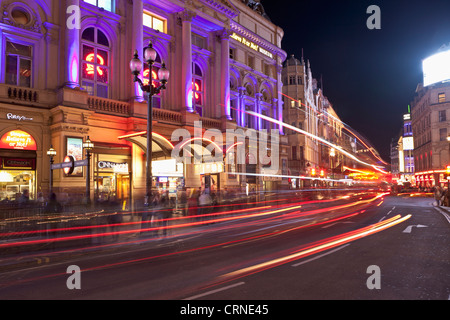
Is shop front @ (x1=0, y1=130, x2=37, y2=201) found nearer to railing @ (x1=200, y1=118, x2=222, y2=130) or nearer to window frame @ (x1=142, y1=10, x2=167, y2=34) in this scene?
window frame @ (x1=142, y1=10, x2=167, y2=34)

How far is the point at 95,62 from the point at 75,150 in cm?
798

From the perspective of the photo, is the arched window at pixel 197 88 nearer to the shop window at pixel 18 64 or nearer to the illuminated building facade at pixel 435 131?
the shop window at pixel 18 64

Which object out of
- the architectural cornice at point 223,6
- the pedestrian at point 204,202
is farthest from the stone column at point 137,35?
the pedestrian at point 204,202

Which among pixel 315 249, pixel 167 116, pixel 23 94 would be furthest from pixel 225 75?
pixel 315 249

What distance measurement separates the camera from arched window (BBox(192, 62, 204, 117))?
35.7m

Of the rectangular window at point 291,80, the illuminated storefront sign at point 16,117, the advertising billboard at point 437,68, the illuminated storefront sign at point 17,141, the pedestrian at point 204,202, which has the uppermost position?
the rectangular window at point 291,80

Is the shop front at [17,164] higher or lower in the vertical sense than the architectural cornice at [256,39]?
lower

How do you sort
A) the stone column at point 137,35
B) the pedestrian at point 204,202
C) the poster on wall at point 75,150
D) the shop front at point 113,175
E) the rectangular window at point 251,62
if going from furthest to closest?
1. the rectangular window at point 251,62
2. the stone column at point 137,35
3. the shop front at point 113,175
4. the poster on wall at point 75,150
5. the pedestrian at point 204,202

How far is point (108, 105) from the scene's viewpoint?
88.2 feet

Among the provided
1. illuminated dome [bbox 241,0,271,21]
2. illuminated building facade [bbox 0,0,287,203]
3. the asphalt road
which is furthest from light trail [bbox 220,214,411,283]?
illuminated dome [bbox 241,0,271,21]

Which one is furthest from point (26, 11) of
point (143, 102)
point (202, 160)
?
point (202, 160)

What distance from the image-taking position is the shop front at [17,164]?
2253 centimetres

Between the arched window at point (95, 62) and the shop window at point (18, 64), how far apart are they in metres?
3.75
